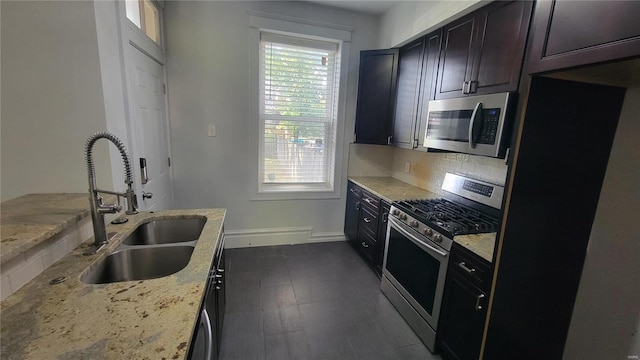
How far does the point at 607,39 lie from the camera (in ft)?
2.84

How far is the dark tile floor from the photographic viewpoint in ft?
6.05

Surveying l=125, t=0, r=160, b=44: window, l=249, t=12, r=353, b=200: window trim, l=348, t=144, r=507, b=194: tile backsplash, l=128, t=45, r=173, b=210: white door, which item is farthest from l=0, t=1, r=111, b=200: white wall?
l=348, t=144, r=507, b=194: tile backsplash

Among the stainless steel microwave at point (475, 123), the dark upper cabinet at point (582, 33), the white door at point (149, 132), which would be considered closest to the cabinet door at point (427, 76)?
the stainless steel microwave at point (475, 123)

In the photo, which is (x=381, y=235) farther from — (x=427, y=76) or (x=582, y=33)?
(x=582, y=33)

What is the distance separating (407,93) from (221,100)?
1.99m

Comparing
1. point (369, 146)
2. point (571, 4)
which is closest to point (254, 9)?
point (369, 146)

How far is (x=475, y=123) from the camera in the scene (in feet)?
5.71

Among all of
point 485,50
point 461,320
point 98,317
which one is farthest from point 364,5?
point 98,317

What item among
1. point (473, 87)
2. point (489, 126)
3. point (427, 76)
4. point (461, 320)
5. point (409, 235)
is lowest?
point (461, 320)

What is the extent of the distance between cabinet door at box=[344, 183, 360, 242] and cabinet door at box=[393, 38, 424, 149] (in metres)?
0.78

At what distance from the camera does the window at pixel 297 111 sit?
3.05 m

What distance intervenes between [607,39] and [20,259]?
213cm

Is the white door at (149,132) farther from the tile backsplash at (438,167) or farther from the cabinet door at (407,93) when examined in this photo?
the tile backsplash at (438,167)

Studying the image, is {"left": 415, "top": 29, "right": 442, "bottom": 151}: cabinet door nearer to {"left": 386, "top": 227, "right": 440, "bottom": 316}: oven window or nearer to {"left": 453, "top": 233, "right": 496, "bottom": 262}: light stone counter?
{"left": 386, "top": 227, "right": 440, "bottom": 316}: oven window
